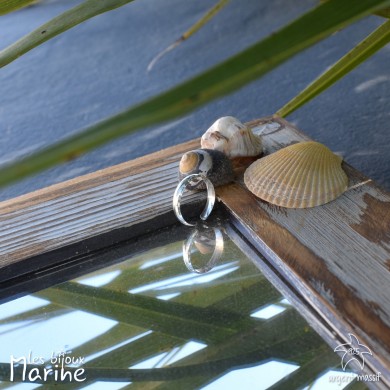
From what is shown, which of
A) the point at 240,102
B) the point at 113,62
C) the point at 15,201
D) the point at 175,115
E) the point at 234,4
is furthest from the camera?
the point at 234,4

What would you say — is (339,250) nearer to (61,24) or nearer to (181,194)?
(181,194)

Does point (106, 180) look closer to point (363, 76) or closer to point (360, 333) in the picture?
point (360, 333)

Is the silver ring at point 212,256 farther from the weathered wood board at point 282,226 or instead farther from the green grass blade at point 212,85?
the green grass blade at point 212,85

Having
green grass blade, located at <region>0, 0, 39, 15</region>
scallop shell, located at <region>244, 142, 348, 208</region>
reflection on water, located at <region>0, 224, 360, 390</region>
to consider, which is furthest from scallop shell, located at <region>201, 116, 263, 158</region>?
green grass blade, located at <region>0, 0, 39, 15</region>

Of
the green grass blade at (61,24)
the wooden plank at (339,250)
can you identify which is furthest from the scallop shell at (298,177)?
the green grass blade at (61,24)

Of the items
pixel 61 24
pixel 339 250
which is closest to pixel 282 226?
pixel 339 250

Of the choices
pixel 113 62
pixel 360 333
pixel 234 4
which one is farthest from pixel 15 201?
pixel 234 4

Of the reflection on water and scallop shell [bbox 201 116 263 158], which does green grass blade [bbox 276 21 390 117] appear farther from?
the reflection on water
